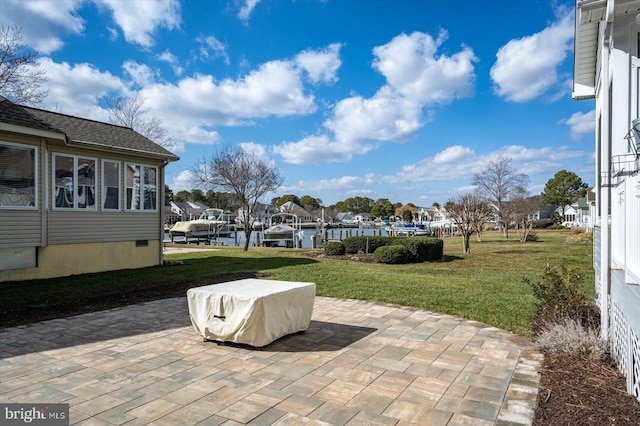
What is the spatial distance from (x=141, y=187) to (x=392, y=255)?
9.76 meters

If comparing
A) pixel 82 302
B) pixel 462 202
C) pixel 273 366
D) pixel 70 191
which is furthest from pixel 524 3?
pixel 70 191

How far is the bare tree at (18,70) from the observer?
15383mm

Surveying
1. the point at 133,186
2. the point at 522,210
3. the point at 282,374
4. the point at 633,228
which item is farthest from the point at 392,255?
the point at 522,210

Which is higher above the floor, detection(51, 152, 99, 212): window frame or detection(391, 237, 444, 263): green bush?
detection(51, 152, 99, 212): window frame

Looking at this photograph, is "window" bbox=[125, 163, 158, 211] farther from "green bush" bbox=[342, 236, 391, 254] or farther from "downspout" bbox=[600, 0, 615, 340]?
"downspout" bbox=[600, 0, 615, 340]

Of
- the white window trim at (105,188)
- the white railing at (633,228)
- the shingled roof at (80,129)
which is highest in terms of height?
the shingled roof at (80,129)

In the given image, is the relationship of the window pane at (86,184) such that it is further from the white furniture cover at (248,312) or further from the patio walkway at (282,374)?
the white furniture cover at (248,312)

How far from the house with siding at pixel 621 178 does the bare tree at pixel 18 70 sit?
19.2m

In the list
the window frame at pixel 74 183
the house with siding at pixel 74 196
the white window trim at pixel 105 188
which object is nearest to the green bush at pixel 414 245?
the house with siding at pixel 74 196

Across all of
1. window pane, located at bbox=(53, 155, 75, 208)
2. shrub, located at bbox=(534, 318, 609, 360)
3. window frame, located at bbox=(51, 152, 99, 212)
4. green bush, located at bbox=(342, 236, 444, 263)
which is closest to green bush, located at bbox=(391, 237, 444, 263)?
green bush, located at bbox=(342, 236, 444, 263)

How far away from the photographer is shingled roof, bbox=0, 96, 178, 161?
1002 cm

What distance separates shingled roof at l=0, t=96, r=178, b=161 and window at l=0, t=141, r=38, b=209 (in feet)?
2.36

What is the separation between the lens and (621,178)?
3.84 metres

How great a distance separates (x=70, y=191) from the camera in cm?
1144
